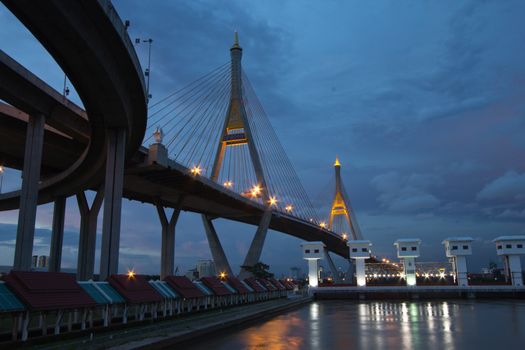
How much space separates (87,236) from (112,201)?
1669 cm

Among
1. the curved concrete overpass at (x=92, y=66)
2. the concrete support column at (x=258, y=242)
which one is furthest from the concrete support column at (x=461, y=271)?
the curved concrete overpass at (x=92, y=66)

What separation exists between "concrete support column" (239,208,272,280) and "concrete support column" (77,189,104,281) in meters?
21.1

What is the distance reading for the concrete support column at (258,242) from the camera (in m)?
58.8

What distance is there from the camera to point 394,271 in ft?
440

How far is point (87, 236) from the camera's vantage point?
145 ft

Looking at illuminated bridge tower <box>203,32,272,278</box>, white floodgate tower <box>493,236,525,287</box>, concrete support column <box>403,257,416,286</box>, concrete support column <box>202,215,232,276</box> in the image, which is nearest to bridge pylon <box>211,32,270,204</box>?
illuminated bridge tower <box>203,32,272,278</box>

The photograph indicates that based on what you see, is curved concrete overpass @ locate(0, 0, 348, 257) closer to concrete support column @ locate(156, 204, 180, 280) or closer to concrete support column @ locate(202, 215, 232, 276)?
concrete support column @ locate(156, 204, 180, 280)

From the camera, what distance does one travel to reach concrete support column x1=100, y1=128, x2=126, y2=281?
92.4ft

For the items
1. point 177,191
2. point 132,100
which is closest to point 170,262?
point 177,191

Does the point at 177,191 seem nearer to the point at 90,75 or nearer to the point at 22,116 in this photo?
the point at 22,116

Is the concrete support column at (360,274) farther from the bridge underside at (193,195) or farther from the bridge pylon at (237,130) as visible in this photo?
the bridge pylon at (237,130)

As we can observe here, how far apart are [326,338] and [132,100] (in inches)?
586

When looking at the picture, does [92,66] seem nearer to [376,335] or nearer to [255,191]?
[376,335]

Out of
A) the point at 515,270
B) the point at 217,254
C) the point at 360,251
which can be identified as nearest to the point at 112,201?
the point at 217,254
